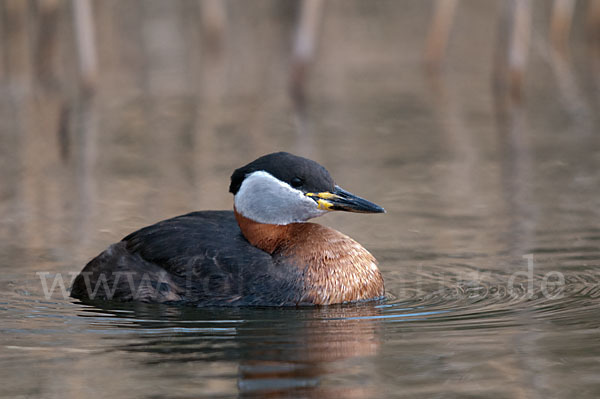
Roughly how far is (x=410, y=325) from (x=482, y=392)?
1.42 meters

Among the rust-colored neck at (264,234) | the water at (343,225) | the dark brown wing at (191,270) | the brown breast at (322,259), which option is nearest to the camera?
the water at (343,225)

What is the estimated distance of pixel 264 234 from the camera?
7453mm

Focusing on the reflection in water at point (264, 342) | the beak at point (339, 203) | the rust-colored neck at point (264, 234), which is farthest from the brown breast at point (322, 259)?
the beak at point (339, 203)

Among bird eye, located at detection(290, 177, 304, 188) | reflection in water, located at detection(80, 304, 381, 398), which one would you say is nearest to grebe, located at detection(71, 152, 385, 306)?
bird eye, located at detection(290, 177, 304, 188)

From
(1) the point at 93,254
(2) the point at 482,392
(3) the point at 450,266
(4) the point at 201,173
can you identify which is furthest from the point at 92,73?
(2) the point at 482,392

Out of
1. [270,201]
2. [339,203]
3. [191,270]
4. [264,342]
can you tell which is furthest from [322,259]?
[264,342]

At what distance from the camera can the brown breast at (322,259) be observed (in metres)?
7.24

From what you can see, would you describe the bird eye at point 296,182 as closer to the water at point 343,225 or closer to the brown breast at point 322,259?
the brown breast at point 322,259

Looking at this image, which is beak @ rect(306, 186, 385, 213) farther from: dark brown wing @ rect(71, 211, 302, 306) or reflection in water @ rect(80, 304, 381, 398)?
reflection in water @ rect(80, 304, 381, 398)

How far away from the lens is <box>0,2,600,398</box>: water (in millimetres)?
5539

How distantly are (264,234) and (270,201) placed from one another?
0.78 ft

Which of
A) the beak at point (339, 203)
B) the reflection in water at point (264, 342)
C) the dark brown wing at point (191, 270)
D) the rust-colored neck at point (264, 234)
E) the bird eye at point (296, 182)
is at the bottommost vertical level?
the reflection in water at point (264, 342)

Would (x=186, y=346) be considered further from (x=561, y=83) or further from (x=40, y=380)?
(x=561, y=83)

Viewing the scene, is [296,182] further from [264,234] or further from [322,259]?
[322,259]
